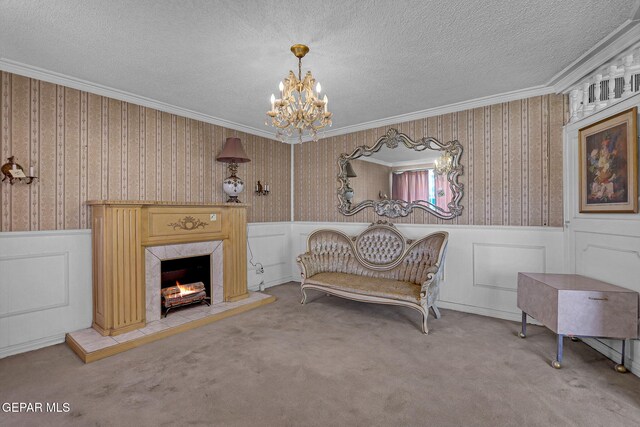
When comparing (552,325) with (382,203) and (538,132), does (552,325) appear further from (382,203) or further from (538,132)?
(382,203)

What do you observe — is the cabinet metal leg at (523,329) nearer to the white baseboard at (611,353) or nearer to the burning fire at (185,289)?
the white baseboard at (611,353)

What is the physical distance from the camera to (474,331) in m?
3.16

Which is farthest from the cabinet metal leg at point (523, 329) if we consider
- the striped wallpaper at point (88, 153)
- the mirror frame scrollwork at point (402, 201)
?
the striped wallpaper at point (88, 153)

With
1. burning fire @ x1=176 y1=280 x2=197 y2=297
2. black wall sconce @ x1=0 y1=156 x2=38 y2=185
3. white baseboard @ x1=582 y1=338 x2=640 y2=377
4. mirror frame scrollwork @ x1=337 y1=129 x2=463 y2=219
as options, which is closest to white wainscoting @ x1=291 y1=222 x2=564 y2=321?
mirror frame scrollwork @ x1=337 y1=129 x2=463 y2=219

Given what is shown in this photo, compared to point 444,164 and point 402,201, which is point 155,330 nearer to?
point 402,201

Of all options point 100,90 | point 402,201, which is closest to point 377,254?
point 402,201

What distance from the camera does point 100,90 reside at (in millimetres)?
3234

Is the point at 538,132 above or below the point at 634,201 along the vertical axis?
above

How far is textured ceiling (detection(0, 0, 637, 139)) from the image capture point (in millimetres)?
2012

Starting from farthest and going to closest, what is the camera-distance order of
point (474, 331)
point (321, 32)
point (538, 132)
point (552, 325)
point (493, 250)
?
point (493, 250) < point (538, 132) < point (474, 331) < point (552, 325) < point (321, 32)

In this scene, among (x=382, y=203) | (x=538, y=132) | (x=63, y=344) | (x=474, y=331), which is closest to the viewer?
(x=63, y=344)

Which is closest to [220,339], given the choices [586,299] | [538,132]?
[586,299]

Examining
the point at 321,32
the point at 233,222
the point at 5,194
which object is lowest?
the point at 233,222

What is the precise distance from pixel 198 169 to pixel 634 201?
4.52 meters
